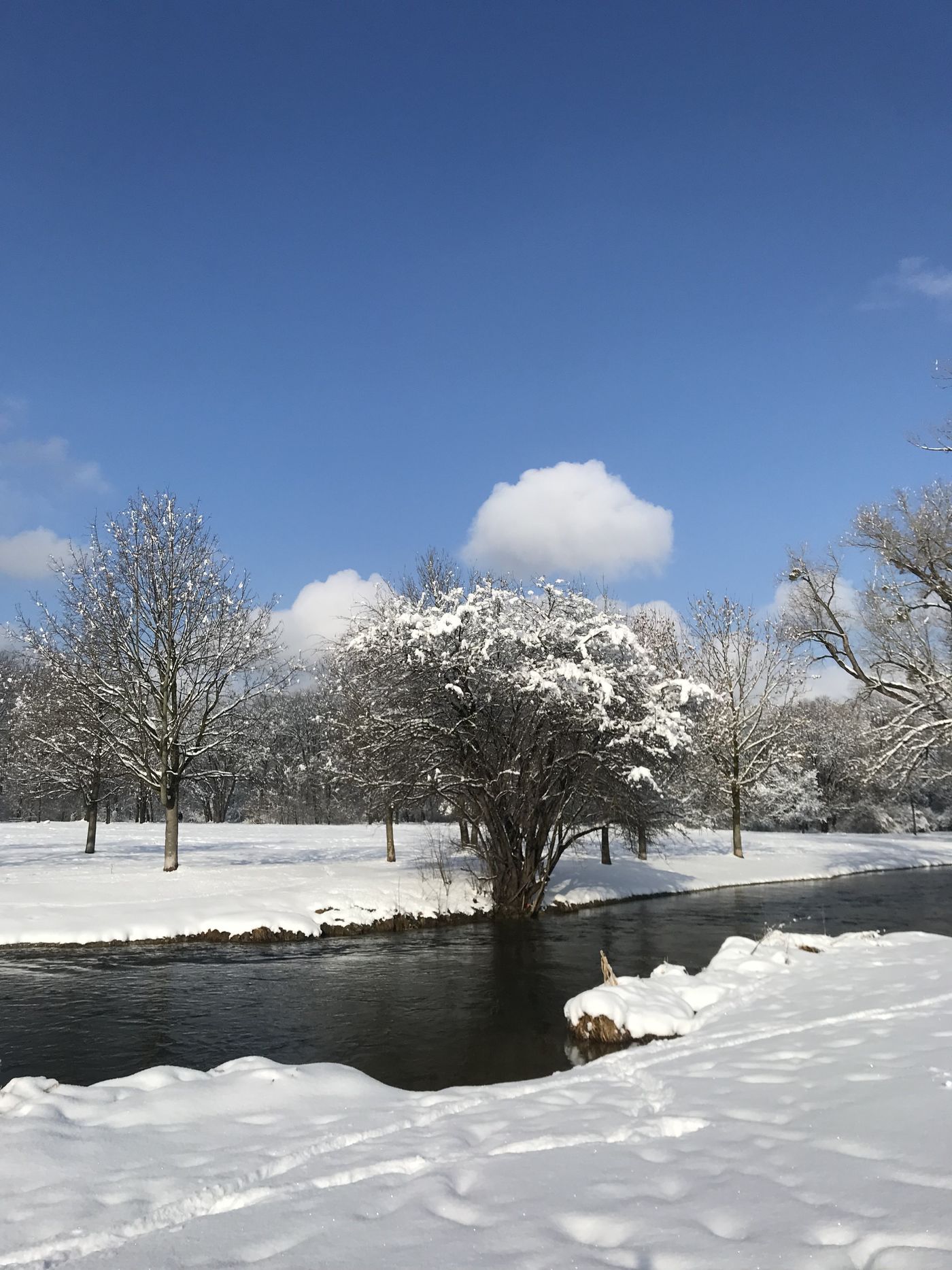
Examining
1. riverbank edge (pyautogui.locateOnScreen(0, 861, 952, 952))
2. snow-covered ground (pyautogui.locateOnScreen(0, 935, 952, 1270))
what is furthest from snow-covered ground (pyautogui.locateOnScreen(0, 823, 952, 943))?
snow-covered ground (pyautogui.locateOnScreen(0, 935, 952, 1270))

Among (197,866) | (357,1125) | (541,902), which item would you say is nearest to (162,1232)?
(357,1125)

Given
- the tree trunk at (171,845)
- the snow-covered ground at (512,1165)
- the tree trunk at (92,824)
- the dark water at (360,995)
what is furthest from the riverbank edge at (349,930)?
the tree trunk at (92,824)

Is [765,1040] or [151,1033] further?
[151,1033]

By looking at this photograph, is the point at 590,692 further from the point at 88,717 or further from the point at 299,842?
the point at 299,842

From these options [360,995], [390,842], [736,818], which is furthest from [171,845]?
[736,818]

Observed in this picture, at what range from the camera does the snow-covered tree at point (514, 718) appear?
21094mm

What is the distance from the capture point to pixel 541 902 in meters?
23.4

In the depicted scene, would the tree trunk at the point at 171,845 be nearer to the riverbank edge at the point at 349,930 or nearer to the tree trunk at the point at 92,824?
the riverbank edge at the point at 349,930

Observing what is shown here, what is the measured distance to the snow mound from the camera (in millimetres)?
9969

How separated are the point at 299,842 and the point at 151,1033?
25533mm

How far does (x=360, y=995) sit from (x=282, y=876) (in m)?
10.6

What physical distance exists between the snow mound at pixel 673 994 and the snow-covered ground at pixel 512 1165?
1602mm

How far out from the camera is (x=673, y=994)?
36.4 ft

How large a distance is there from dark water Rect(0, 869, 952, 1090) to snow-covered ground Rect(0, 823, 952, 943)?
1.14m
